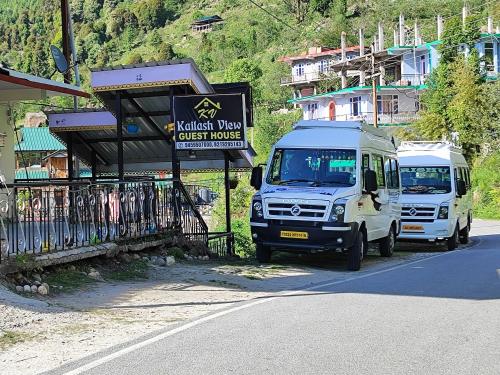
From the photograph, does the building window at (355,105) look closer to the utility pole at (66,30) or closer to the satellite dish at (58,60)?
the utility pole at (66,30)

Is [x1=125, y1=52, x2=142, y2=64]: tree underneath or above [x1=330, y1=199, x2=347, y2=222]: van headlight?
above

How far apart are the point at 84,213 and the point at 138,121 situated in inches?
253

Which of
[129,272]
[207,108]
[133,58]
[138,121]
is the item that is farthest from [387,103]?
[129,272]

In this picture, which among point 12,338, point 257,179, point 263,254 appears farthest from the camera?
point 257,179

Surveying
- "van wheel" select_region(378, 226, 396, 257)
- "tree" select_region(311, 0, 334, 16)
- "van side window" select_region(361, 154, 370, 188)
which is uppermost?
"tree" select_region(311, 0, 334, 16)

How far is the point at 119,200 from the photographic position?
12398 mm

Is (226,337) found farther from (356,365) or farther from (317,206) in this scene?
(317,206)

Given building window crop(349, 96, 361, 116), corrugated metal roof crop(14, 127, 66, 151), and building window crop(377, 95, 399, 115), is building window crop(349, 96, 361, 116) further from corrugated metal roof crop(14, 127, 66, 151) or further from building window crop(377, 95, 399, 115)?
corrugated metal roof crop(14, 127, 66, 151)

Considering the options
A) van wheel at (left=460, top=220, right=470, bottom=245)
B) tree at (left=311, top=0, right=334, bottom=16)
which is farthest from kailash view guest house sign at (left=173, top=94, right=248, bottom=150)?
tree at (left=311, top=0, right=334, bottom=16)

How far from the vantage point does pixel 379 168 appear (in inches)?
621

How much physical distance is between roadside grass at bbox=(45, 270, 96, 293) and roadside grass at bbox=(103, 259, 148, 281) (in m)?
0.57

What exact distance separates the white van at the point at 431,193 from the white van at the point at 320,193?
3749mm

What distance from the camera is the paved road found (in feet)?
19.7

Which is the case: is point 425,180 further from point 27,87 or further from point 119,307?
point 119,307
